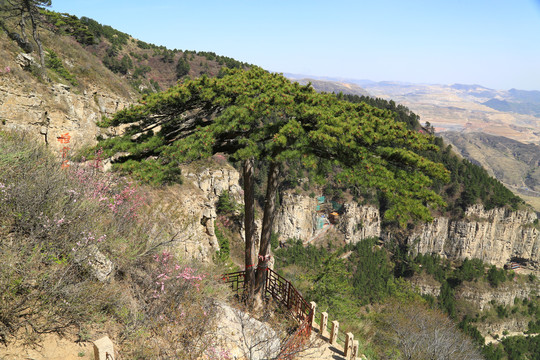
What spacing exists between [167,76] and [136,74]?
964 centimetres

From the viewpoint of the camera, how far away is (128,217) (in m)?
8.14

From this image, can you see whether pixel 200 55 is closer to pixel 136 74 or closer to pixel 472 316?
pixel 136 74

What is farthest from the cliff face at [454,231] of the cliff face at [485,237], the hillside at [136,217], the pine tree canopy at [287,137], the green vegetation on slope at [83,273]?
the green vegetation on slope at [83,273]

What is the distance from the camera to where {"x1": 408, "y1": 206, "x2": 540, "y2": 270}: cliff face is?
8381cm

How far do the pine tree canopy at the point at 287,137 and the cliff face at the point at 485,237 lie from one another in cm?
8645

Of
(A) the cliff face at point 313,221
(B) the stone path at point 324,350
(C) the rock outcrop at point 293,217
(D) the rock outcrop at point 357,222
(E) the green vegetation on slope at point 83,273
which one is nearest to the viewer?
(E) the green vegetation on slope at point 83,273

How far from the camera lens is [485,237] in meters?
85.3

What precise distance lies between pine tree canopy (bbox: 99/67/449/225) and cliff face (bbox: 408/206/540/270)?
86453 millimetres

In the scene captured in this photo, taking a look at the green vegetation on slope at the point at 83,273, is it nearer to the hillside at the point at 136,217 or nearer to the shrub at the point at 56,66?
the hillside at the point at 136,217

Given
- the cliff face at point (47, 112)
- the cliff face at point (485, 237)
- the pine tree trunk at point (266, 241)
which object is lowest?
the cliff face at point (485, 237)

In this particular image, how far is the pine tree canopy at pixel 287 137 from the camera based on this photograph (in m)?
7.91

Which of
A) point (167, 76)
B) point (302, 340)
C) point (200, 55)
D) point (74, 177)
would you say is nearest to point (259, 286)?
point (302, 340)

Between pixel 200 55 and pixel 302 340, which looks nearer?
pixel 302 340

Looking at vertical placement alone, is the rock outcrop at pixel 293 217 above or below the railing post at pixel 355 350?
below
